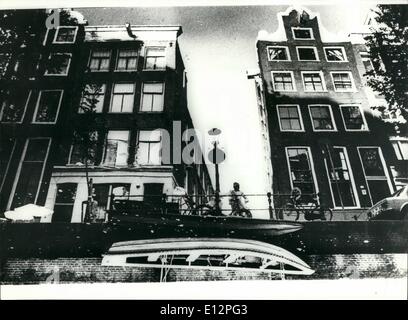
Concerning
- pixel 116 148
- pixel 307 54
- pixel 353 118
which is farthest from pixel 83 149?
pixel 353 118

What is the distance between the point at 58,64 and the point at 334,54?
17.1 feet

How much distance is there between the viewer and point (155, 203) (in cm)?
562

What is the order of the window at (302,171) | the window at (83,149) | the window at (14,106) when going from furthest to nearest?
the window at (14,106)
the window at (83,149)
the window at (302,171)

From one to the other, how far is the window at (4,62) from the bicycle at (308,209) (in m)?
5.32

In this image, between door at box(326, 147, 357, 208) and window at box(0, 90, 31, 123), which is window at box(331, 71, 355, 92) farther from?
window at box(0, 90, 31, 123)

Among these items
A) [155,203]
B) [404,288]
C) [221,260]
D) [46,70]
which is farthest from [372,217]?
[46,70]

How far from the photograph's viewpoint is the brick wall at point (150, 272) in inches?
200

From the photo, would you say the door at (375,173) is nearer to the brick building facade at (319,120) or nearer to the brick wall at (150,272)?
the brick building facade at (319,120)

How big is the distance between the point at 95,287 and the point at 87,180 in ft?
5.84

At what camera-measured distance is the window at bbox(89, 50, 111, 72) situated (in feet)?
22.3

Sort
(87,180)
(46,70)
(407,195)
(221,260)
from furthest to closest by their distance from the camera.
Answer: (46,70)
(87,180)
(407,195)
(221,260)

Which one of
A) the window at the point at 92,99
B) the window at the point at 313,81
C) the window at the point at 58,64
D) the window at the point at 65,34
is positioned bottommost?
the window at the point at 92,99

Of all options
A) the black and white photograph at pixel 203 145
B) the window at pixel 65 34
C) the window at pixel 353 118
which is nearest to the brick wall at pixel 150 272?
the black and white photograph at pixel 203 145
